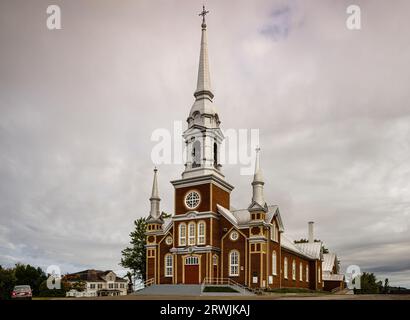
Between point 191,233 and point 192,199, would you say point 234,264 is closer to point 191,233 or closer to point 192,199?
point 191,233

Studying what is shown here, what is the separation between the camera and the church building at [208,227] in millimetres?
46250

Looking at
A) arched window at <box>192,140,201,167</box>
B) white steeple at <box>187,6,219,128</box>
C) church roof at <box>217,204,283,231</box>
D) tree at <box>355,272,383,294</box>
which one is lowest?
tree at <box>355,272,383,294</box>

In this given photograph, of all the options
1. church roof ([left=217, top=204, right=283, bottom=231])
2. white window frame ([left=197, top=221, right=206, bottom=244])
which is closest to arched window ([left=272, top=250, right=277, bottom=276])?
church roof ([left=217, top=204, right=283, bottom=231])

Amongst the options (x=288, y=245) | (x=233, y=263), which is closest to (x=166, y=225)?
(x=233, y=263)

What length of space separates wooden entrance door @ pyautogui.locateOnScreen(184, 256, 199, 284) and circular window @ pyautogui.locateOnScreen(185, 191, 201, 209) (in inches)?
233

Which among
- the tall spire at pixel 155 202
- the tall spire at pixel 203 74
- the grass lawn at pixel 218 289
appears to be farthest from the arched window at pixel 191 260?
the tall spire at pixel 203 74

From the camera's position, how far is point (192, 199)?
162 ft

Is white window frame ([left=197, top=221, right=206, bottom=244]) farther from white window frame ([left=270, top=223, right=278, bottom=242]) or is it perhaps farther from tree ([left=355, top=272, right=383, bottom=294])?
tree ([left=355, top=272, right=383, bottom=294])

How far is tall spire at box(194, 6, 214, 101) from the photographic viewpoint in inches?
2072

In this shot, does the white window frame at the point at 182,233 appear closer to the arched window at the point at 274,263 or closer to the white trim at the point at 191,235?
the white trim at the point at 191,235

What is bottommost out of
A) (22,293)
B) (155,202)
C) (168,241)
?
(22,293)

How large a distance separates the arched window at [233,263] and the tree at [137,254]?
2067cm

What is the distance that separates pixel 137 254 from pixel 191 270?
18.7 metres

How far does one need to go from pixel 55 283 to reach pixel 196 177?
19578 millimetres
